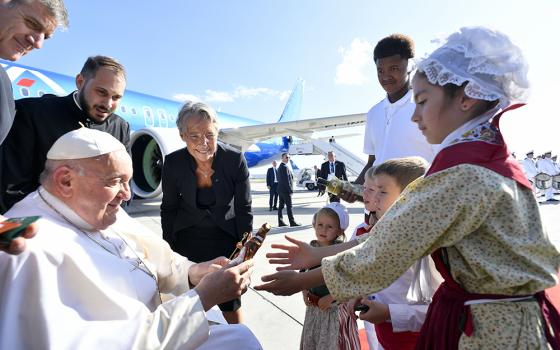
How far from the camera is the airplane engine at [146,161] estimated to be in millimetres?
7383

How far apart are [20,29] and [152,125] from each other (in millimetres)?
8366

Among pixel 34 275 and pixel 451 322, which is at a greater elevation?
pixel 34 275

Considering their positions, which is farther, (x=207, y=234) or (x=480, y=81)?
(x=207, y=234)

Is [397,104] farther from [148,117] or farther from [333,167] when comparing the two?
[148,117]

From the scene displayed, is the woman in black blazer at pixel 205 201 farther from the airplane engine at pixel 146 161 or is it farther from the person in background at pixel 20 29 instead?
the airplane engine at pixel 146 161

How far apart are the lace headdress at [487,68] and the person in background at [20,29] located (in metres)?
1.77

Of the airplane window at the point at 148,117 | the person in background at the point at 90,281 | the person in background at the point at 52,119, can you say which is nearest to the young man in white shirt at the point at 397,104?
the person in background at the point at 90,281

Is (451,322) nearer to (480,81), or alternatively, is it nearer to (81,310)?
(480,81)

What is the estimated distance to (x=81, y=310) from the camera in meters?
1.15

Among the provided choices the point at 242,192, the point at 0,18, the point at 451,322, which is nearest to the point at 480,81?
the point at 451,322

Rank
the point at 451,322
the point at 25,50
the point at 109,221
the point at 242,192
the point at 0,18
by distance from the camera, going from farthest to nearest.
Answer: the point at 242,192 < the point at 25,50 < the point at 0,18 < the point at 109,221 < the point at 451,322

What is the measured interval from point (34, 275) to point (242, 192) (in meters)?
1.50

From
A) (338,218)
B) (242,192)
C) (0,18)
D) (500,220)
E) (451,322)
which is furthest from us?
(242,192)

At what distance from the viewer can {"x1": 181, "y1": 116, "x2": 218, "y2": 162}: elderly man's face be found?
7.39ft
